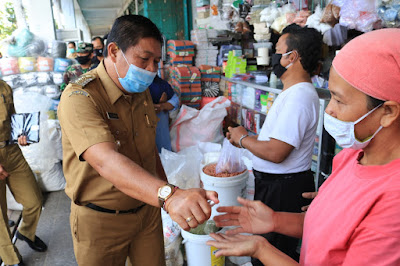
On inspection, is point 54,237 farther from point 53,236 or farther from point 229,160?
point 229,160

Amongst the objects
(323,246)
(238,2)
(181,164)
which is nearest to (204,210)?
(323,246)

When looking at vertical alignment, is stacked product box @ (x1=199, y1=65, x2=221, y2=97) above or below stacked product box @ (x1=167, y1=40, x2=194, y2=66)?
below

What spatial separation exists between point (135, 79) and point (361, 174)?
3.65ft

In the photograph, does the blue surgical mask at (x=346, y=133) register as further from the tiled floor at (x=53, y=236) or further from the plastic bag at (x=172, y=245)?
the tiled floor at (x=53, y=236)

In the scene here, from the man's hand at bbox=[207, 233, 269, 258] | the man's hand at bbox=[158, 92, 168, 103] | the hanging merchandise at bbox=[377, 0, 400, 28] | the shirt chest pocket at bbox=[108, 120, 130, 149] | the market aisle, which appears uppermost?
the hanging merchandise at bbox=[377, 0, 400, 28]

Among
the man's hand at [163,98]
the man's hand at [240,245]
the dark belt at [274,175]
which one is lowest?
the dark belt at [274,175]

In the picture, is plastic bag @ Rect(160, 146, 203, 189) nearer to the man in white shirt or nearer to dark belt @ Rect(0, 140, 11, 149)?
the man in white shirt

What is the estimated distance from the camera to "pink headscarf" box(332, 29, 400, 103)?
75cm

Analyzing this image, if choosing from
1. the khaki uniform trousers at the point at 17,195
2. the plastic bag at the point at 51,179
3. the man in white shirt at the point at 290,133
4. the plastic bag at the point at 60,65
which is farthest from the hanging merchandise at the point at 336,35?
the plastic bag at the point at 60,65

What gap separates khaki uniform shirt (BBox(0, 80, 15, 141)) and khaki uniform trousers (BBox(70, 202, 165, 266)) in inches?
59.8

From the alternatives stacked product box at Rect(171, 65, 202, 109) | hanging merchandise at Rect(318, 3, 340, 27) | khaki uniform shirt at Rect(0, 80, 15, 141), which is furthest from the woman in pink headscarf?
stacked product box at Rect(171, 65, 202, 109)

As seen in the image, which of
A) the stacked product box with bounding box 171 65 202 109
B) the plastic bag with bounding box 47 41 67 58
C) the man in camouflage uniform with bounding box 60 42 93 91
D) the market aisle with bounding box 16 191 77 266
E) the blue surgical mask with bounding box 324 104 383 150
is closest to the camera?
the blue surgical mask with bounding box 324 104 383 150

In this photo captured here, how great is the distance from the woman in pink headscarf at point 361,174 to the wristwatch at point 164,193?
223mm

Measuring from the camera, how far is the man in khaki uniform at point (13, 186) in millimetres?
2600
